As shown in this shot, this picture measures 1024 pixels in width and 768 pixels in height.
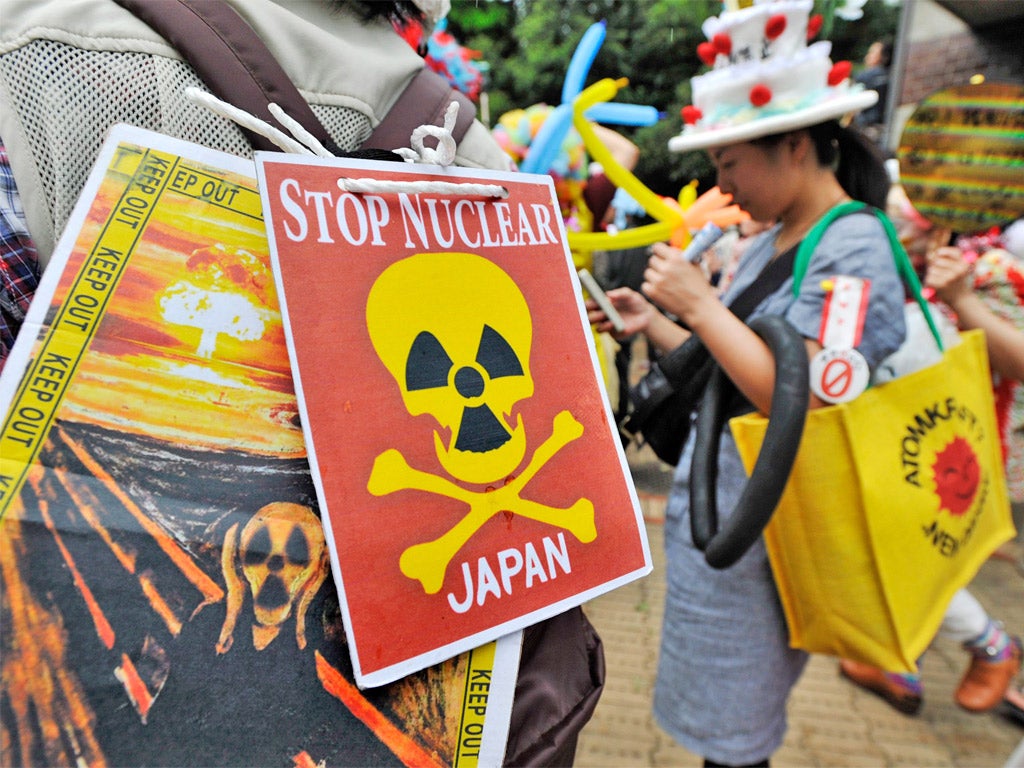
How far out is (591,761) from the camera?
6.89 ft

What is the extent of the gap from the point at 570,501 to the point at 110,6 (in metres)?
0.61

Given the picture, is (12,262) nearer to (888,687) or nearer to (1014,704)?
(888,687)

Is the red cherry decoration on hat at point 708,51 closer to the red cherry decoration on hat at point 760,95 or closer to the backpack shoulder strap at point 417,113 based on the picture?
the red cherry decoration on hat at point 760,95

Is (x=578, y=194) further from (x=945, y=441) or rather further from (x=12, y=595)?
(x=12, y=595)

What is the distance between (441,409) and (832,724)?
7.78 ft

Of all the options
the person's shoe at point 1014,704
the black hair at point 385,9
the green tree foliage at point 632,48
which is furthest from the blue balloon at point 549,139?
the green tree foliage at point 632,48

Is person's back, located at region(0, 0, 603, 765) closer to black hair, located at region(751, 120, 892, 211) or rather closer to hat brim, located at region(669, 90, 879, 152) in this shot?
hat brim, located at region(669, 90, 879, 152)

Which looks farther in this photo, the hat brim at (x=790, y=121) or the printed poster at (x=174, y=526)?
the hat brim at (x=790, y=121)

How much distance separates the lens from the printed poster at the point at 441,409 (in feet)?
1.72

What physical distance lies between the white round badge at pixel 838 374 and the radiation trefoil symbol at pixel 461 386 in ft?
2.55

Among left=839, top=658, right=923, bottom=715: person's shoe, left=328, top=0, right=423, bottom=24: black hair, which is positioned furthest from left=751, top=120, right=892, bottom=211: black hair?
left=839, top=658, right=923, bottom=715: person's shoe

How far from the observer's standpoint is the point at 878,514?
1.28 m

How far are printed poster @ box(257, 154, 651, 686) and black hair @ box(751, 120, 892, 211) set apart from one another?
3.69 ft

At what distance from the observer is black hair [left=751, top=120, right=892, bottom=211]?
4.97ft
